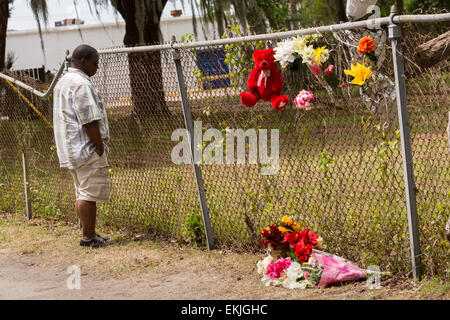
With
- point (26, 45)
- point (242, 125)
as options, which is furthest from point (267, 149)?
point (26, 45)

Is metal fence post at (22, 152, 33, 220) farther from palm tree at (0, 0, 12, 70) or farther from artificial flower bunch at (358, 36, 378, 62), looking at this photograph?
palm tree at (0, 0, 12, 70)

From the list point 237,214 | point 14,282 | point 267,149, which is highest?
point 267,149

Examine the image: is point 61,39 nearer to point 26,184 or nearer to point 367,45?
point 26,184

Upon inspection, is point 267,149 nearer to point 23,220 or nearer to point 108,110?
point 108,110

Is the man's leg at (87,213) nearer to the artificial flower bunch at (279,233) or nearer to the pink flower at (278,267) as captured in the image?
the artificial flower bunch at (279,233)

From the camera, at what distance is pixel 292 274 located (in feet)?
16.0

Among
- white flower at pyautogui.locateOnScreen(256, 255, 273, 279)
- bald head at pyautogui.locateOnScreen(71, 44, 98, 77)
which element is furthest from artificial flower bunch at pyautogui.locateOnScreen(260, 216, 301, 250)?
bald head at pyautogui.locateOnScreen(71, 44, 98, 77)

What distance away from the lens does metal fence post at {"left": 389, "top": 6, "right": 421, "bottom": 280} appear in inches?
173

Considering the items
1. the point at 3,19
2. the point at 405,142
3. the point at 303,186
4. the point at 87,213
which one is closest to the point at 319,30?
the point at 405,142

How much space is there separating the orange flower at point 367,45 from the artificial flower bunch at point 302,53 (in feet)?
1.05

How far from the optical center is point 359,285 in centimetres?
478

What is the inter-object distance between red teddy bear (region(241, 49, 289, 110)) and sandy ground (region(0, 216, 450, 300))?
4.58ft

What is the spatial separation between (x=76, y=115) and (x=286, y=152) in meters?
2.11
